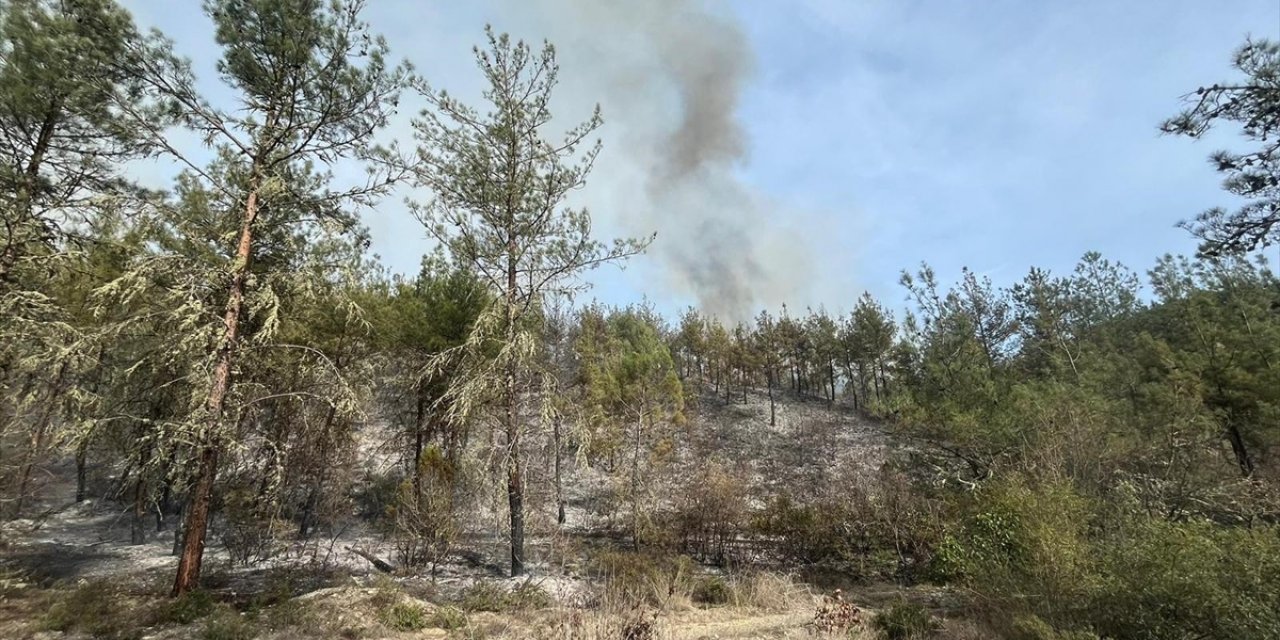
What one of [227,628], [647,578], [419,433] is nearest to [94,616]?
[227,628]

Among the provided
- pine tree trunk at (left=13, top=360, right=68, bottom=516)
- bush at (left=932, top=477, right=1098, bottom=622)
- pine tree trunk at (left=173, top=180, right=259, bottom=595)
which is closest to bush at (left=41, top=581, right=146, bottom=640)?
pine tree trunk at (left=173, top=180, right=259, bottom=595)

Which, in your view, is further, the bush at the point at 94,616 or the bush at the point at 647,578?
the bush at the point at 647,578

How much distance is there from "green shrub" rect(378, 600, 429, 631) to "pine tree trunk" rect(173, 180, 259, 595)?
3.18 meters

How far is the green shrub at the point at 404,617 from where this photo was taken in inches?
347

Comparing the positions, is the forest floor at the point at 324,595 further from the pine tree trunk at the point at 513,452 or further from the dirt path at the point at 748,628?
the pine tree trunk at the point at 513,452

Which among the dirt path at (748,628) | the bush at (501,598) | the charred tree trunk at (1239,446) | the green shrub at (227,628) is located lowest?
the dirt path at (748,628)

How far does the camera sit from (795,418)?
4372 centimetres

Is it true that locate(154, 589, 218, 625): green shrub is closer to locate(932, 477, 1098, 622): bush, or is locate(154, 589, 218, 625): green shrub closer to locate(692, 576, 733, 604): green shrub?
locate(692, 576, 733, 604): green shrub

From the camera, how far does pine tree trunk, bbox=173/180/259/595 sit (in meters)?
9.17

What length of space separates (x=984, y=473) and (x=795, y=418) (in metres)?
25.3

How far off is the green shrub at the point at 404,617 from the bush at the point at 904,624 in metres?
7.02

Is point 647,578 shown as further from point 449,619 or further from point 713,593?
point 449,619

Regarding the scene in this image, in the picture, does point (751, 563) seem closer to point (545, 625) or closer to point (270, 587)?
point (545, 625)

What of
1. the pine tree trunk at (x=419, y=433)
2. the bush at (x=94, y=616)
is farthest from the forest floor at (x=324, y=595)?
the pine tree trunk at (x=419, y=433)
